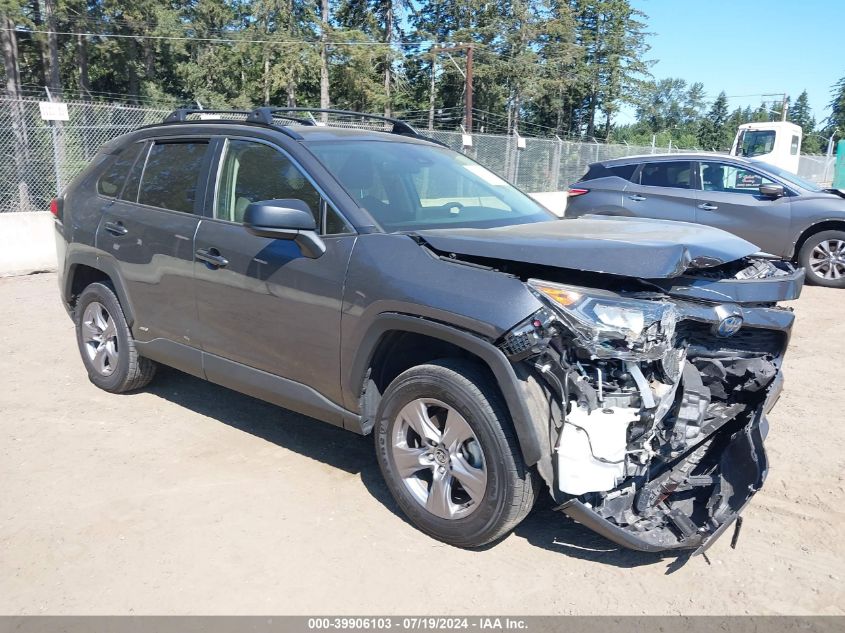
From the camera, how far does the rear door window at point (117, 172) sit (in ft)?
16.4

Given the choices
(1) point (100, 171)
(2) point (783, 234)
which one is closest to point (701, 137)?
(2) point (783, 234)

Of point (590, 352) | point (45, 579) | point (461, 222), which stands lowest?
point (45, 579)

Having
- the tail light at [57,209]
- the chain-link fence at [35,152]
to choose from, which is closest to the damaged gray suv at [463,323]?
the tail light at [57,209]

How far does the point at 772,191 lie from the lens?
9.21 metres

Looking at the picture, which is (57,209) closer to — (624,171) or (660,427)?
(660,427)

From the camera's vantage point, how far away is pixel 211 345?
4.19m

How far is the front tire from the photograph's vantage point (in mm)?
2947

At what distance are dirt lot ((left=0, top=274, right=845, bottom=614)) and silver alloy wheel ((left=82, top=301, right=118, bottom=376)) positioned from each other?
0.36 m

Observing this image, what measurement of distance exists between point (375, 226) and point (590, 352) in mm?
1315

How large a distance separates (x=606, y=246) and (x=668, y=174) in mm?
7573

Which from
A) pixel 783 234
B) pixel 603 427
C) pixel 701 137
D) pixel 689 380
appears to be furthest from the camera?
pixel 701 137

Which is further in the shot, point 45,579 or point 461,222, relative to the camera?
point 461,222

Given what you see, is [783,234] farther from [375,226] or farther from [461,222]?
[375,226]

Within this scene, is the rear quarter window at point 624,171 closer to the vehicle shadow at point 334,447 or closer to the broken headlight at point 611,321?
the vehicle shadow at point 334,447
